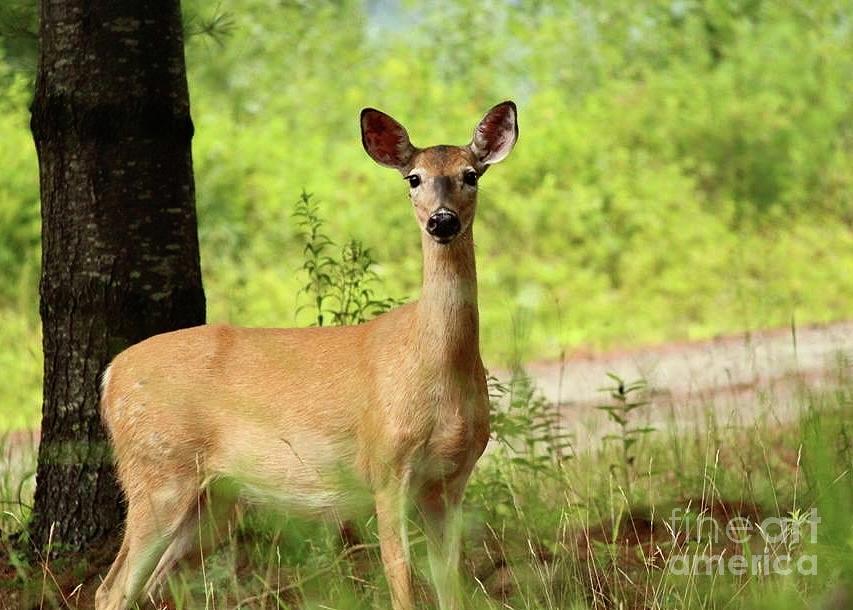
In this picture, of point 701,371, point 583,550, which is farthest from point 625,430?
point 701,371

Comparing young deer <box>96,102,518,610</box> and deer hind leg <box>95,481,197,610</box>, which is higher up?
young deer <box>96,102,518,610</box>

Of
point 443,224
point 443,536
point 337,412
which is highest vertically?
point 443,224

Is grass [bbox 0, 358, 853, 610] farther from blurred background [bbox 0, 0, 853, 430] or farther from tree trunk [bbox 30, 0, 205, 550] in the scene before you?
blurred background [bbox 0, 0, 853, 430]

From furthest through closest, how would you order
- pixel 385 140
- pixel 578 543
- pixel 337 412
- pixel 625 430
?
pixel 625 430
pixel 578 543
pixel 385 140
pixel 337 412

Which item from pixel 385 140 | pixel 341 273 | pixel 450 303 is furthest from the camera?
pixel 341 273

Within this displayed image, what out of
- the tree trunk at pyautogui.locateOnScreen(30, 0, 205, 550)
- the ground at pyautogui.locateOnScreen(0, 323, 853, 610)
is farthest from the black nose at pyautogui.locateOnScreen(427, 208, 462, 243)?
the tree trunk at pyautogui.locateOnScreen(30, 0, 205, 550)

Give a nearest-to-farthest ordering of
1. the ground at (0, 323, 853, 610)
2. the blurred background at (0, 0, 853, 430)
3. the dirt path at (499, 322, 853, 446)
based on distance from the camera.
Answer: the ground at (0, 323, 853, 610)
the dirt path at (499, 322, 853, 446)
the blurred background at (0, 0, 853, 430)

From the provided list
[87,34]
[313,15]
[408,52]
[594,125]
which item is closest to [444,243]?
[87,34]

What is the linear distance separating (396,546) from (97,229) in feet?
6.02

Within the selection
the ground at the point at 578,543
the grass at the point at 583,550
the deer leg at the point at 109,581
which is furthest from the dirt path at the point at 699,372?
the deer leg at the point at 109,581

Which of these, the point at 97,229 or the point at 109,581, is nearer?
the point at 109,581

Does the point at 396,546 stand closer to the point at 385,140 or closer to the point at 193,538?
the point at 193,538

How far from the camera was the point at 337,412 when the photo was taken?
14.7 feet

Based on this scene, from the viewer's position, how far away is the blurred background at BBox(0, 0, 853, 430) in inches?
497
